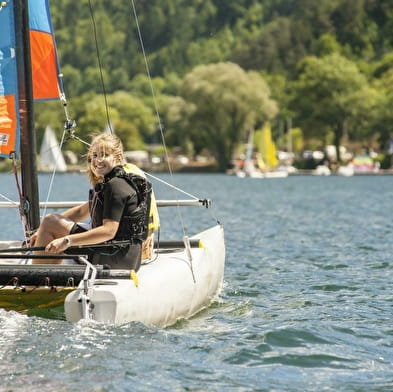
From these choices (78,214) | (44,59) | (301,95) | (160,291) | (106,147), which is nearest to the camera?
(106,147)

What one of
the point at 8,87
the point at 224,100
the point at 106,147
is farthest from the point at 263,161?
the point at 106,147

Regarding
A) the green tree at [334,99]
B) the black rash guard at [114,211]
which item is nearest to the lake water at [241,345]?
the black rash guard at [114,211]

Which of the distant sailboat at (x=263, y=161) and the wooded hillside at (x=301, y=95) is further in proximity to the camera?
the distant sailboat at (x=263, y=161)

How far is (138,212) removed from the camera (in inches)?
379

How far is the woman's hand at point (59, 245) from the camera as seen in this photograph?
942cm

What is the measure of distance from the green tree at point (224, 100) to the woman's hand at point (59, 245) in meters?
84.9

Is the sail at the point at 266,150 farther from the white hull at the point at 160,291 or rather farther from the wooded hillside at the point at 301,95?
the white hull at the point at 160,291

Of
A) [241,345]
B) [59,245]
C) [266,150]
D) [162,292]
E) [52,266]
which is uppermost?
[59,245]

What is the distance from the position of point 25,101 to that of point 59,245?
2724mm

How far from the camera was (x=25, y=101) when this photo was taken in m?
11.6

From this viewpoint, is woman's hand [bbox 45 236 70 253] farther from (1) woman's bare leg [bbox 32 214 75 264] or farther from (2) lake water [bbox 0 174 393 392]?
(2) lake water [bbox 0 174 393 392]

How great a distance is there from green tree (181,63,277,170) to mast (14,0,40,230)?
270 ft

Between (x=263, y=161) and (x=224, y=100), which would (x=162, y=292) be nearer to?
(x=224, y=100)

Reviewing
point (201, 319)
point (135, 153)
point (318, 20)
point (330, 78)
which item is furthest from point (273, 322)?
point (318, 20)
